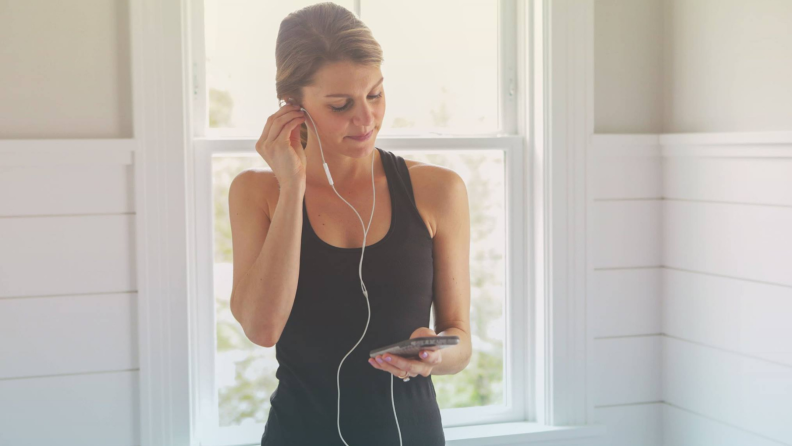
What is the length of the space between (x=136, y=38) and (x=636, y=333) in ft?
5.04

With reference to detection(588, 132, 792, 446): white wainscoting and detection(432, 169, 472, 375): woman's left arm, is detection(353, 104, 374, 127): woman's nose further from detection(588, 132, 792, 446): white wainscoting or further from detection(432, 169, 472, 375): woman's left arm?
detection(588, 132, 792, 446): white wainscoting

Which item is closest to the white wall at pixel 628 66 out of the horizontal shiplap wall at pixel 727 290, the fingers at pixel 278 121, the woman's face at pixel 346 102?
the horizontal shiplap wall at pixel 727 290

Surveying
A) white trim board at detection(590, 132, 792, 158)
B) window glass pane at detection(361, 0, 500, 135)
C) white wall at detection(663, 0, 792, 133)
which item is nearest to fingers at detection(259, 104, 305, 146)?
window glass pane at detection(361, 0, 500, 135)

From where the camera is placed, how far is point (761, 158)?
1.74 m

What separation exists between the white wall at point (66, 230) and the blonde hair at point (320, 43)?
62cm

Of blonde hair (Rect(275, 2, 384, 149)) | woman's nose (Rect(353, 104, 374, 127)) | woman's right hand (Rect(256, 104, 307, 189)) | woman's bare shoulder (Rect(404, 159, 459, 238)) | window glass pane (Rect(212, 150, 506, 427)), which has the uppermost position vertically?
blonde hair (Rect(275, 2, 384, 149))

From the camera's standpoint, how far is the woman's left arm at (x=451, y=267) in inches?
54.5

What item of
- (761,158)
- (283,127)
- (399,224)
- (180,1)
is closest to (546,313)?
(761,158)

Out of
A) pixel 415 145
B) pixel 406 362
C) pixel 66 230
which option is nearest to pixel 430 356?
pixel 406 362

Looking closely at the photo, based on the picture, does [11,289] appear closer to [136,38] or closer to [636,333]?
[136,38]

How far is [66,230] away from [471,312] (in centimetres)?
107

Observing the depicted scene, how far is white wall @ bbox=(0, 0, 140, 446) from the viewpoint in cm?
167

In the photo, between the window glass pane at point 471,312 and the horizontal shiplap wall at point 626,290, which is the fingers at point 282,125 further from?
the horizontal shiplap wall at point 626,290

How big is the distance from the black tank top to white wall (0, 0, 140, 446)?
623mm
